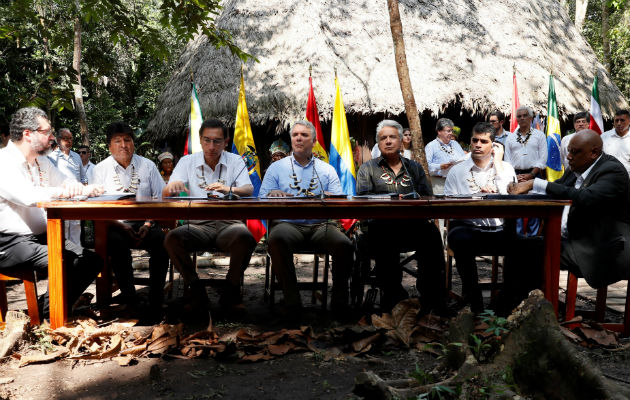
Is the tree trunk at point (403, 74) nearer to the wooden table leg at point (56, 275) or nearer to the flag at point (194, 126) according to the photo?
the flag at point (194, 126)

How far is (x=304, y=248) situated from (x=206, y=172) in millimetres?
1213

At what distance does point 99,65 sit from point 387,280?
13.4 ft

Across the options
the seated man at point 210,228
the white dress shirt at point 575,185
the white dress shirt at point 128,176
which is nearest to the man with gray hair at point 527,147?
the white dress shirt at point 575,185

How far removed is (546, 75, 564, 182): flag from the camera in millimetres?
8445

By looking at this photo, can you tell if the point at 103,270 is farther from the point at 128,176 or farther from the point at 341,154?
the point at 341,154

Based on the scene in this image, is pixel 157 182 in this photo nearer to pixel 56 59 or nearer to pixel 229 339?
pixel 229 339

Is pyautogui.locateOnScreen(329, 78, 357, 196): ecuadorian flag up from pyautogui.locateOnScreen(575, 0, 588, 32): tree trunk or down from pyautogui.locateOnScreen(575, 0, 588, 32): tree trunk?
down

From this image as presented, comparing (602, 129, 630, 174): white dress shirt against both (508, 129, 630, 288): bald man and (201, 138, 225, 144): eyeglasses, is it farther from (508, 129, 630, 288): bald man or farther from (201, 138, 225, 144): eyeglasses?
(201, 138, 225, 144): eyeglasses

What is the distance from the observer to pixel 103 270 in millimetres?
4527

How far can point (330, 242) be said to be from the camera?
14.0 ft

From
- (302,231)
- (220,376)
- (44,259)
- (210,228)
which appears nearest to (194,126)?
(210,228)

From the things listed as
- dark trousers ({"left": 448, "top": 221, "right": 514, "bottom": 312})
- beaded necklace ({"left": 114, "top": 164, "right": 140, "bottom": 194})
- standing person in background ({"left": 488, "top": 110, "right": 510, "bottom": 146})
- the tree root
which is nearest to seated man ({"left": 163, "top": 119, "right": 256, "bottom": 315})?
beaded necklace ({"left": 114, "top": 164, "right": 140, "bottom": 194})

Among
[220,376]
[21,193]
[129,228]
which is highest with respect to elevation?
[21,193]

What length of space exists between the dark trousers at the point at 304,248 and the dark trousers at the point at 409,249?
288 millimetres
